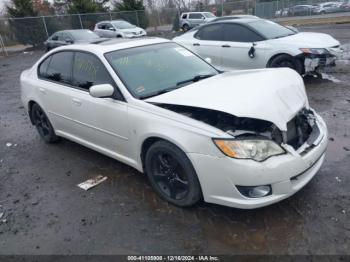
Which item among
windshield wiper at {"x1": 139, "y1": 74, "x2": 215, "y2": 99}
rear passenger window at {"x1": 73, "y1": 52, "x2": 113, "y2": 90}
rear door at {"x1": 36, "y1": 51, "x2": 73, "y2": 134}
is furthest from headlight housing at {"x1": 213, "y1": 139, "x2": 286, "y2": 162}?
rear door at {"x1": 36, "y1": 51, "x2": 73, "y2": 134}

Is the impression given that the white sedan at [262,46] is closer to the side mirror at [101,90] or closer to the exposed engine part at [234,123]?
the side mirror at [101,90]

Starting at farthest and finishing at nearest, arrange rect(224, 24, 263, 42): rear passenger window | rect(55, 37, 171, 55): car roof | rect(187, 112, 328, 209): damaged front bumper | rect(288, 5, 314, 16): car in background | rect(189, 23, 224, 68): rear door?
rect(288, 5, 314, 16): car in background, rect(189, 23, 224, 68): rear door, rect(224, 24, 263, 42): rear passenger window, rect(55, 37, 171, 55): car roof, rect(187, 112, 328, 209): damaged front bumper

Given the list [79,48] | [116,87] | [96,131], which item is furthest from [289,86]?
[79,48]

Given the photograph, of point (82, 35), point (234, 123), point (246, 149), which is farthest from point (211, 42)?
point (82, 35)

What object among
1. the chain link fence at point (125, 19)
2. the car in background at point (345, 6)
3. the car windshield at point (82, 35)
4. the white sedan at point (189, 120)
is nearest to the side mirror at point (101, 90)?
the white sedan at point (189, 120)

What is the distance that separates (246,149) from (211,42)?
19.6ft

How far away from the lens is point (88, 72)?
3.90m

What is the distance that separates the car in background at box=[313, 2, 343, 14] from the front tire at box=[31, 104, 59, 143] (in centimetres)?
3343

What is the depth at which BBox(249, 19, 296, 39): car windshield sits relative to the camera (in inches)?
293

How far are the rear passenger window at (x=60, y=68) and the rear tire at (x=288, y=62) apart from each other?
4.79 meters

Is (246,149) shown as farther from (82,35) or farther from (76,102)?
(82,35)

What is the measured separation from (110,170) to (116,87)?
4.05 ft

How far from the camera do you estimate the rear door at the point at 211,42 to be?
793 centimetres

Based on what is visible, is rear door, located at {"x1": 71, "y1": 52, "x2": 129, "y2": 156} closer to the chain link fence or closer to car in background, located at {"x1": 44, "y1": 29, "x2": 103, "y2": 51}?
car in background, located at {"x1": 44, "y1": 29, "x2": 103, "y2": 51}
